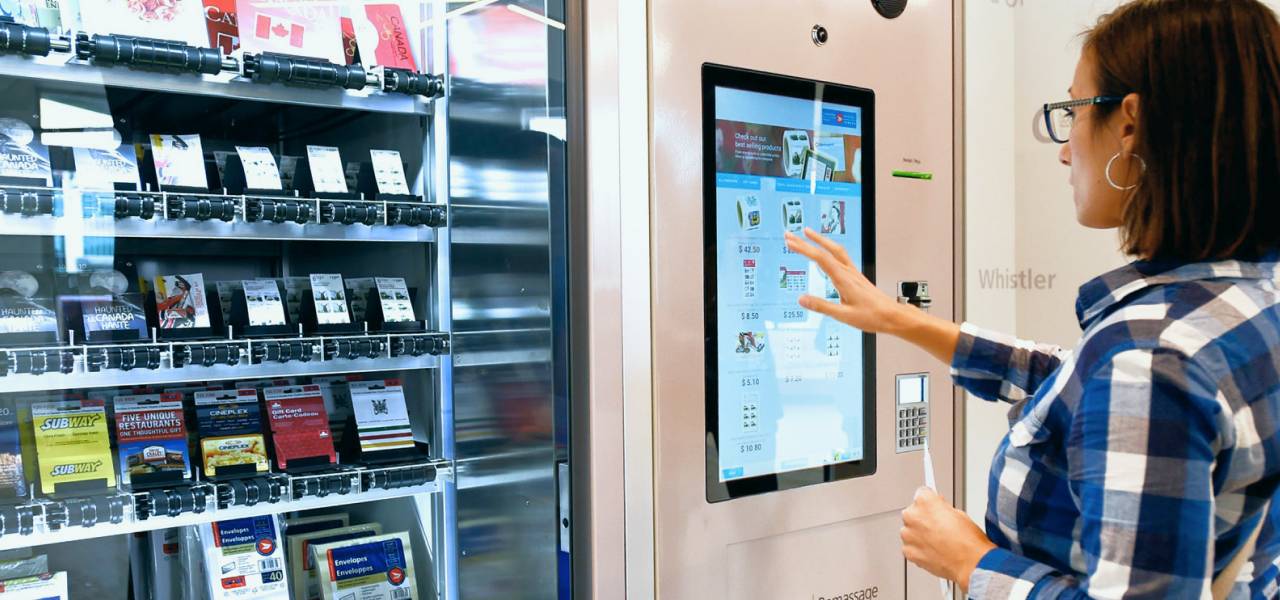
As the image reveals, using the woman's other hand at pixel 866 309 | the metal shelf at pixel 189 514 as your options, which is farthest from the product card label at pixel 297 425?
the woman's other hand at pixel 866 309

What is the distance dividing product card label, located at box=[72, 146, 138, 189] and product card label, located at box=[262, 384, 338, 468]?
52 cm

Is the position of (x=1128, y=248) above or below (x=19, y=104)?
below

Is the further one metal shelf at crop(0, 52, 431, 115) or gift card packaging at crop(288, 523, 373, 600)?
gift card packaging at crop(288, 523, 373, 600)

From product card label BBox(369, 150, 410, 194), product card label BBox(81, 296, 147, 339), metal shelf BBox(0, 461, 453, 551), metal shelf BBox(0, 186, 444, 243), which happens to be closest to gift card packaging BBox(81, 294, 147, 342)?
product card label BBox(81, 296, 147, 339)

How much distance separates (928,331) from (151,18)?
1476mm

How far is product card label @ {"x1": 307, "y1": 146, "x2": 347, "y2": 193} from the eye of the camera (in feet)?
6.43

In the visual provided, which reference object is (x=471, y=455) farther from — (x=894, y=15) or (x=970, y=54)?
(x=970, y=54)

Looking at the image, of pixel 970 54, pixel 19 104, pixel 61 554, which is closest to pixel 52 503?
pixel 61 554

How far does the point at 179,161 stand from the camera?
185 cm

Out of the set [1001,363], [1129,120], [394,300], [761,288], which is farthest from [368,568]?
[1129,120]

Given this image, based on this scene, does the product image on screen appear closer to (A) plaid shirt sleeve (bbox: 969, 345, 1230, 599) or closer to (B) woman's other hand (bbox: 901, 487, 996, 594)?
(B) woman's other hand (bbox: 901, 487, 996, 594)

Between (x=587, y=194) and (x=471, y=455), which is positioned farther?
(x=471, y=455)

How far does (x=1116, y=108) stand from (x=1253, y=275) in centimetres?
22

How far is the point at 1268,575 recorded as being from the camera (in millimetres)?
1032
